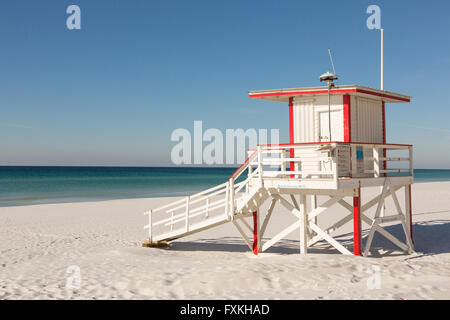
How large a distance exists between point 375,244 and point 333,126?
5.60m

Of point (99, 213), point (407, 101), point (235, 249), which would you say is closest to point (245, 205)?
point (235, 249)

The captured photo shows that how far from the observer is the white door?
1162 centimetres

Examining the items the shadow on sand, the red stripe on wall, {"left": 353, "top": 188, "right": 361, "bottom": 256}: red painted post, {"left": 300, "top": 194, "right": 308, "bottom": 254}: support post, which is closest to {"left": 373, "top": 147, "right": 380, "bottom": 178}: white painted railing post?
the red stripe on wall

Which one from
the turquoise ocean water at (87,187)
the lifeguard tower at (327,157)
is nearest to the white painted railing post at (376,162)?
the lifeguard tower at (327,157)

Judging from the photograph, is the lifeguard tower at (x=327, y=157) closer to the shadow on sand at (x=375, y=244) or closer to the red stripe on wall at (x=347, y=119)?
the red stripe on wall at (x=347, y=119)

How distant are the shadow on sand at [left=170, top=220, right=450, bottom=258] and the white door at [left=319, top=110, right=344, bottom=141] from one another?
4.30 metres

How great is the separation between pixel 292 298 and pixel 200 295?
1.77 m

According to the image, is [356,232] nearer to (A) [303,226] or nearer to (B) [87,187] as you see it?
(A) [303,226]

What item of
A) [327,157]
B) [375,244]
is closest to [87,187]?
[375,244]

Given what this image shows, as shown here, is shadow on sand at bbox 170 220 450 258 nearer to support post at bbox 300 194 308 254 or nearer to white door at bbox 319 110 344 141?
support post at bbox 300 194 308 254

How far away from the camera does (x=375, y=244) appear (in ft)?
48.0

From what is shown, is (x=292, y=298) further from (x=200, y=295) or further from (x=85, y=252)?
(x=85, y=252)

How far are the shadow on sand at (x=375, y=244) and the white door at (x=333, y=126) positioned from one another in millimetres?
4304

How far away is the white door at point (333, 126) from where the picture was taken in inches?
457
